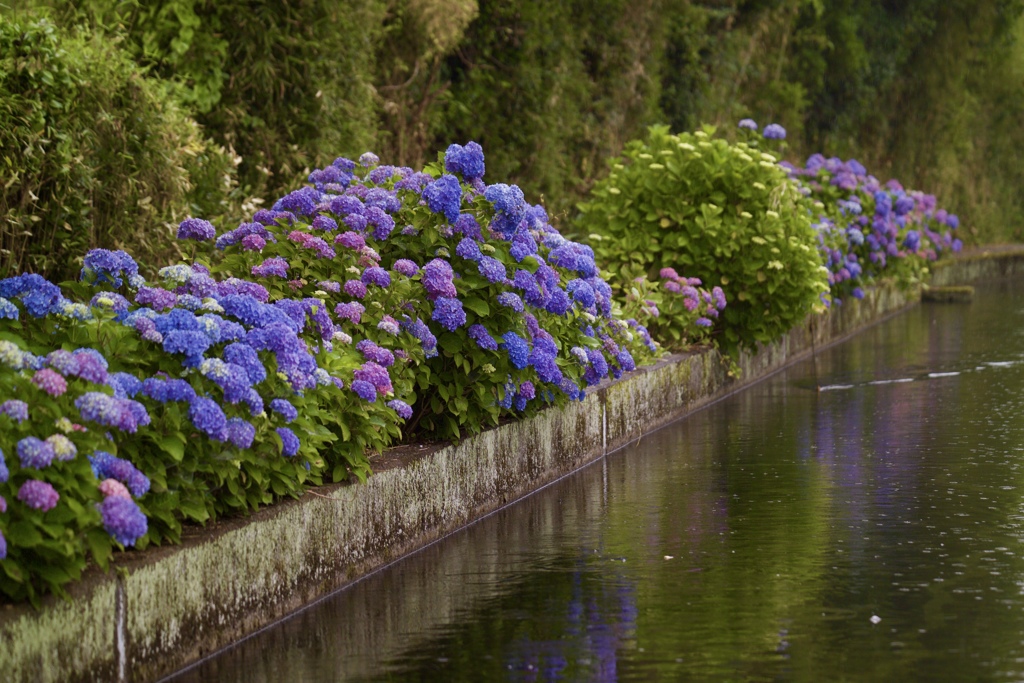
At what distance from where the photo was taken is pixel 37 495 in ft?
18.1

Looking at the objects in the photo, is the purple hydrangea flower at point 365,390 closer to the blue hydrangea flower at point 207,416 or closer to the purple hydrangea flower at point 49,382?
the blue hydrangea flower at point 207,416

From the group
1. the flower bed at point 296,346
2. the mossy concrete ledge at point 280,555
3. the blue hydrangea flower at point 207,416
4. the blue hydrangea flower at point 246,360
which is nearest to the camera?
the mossy concrete ledge at point 280,555

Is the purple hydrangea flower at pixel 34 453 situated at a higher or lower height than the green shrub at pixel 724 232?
lower

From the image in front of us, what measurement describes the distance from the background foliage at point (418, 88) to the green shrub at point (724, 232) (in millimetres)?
2203

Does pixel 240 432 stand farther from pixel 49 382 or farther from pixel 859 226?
pixel 859 226

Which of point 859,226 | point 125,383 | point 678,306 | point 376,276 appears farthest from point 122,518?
point 859,226

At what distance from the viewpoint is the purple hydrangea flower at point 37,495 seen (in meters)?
5.50

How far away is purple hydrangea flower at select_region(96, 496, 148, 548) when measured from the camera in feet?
18.8

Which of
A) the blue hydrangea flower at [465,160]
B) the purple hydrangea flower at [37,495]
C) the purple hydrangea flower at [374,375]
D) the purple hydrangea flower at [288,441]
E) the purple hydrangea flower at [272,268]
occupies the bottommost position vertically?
the purple hydrangea flower at [37,495]

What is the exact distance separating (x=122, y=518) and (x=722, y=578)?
8.92 ft

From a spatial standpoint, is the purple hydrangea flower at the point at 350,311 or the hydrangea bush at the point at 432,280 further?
the hydrangea bush at the point at 432,280

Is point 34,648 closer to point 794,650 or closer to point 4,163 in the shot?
point 794,650

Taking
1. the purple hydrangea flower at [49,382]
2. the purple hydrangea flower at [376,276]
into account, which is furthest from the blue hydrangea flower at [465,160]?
the purple hydrangea flower at [49,382]

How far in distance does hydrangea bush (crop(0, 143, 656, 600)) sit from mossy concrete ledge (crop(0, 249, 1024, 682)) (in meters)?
0.12
